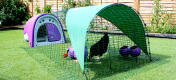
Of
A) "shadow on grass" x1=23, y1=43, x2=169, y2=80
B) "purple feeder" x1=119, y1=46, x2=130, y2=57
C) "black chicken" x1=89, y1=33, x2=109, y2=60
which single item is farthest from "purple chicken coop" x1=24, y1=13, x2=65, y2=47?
"purple feeder" x1=119, y1=46, x2=130, y2=57

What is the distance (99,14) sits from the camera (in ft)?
14.4

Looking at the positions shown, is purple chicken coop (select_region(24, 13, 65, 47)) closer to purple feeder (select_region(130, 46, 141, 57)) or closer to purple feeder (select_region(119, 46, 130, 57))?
purple feeder (select_region(119, 46, 130, 57))

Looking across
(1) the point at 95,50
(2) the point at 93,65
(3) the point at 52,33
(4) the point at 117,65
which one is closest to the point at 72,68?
(2) the point at 93,65

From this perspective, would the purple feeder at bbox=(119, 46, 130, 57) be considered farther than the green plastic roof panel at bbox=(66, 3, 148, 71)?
Yes

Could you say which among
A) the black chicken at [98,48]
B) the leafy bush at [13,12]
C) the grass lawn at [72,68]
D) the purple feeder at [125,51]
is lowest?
the grass lawn at [72,68]

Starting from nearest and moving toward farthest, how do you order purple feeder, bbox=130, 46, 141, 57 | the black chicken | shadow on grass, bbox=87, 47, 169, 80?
shadow on grass, bbox=87, 47, 169, 80 < the black chicken < purple feeder, bbox=130, 46, 141, 57

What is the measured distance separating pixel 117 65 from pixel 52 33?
3.29m

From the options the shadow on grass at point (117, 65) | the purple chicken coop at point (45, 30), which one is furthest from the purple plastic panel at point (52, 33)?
the shadow on grass at point (117, 65)

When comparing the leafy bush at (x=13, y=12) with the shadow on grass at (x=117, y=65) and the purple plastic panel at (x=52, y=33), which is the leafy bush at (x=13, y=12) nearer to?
the purple plastic panel at (x=52, y=33)

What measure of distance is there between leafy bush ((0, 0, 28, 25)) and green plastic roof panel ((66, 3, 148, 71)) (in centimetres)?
868

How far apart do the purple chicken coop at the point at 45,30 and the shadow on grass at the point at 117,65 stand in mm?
2402

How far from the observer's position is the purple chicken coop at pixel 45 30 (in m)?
6.12

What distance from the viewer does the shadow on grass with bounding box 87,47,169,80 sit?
3.61 m

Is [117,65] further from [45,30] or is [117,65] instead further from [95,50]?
[45,30]
